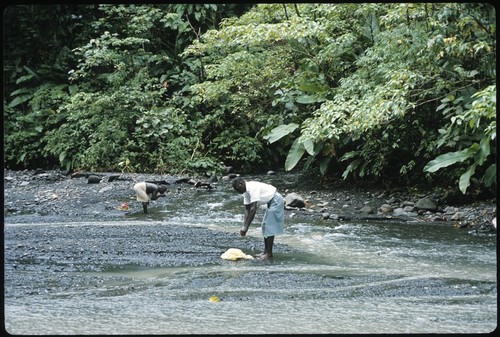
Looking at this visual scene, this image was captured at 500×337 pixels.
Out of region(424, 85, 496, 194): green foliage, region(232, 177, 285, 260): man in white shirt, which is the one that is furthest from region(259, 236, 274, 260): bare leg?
region(424, 85, 496, 194): green foliage

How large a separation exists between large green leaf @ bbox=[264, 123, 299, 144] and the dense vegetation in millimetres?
47

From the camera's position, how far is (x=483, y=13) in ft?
38.9

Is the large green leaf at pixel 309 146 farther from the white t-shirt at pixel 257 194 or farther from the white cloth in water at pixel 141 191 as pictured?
the white t-shirt at pixel 257 194

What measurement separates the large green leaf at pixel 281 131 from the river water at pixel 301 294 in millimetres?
5205

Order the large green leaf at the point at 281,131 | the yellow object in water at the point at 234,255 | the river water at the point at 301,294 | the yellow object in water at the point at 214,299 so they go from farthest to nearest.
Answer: the large green leaf at the point at 281,131, the yellow object in water at the point at 234,255, the yellow object in water at the point at 214,299, the river water at the point at 301,294

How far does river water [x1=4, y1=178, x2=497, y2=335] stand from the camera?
5785 millimetres

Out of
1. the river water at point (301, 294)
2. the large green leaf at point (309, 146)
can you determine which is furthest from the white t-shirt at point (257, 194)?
the large green leaf at point (309, 146)

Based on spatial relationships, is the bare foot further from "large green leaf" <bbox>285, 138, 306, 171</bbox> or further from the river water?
"large green leaf" <bbox>285, 138, 306, 171</bbox>

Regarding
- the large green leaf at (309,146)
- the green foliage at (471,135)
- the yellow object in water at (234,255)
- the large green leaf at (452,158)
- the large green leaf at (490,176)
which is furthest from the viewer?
the large green leaf at (309,146)

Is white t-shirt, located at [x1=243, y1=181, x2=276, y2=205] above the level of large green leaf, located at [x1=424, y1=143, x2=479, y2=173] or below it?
above

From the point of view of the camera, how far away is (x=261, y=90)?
59.1ft

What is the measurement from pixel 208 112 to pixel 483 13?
10.1 m

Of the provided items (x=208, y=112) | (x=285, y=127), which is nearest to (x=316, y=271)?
(x=285, y=127)

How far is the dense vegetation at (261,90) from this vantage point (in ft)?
40.5
